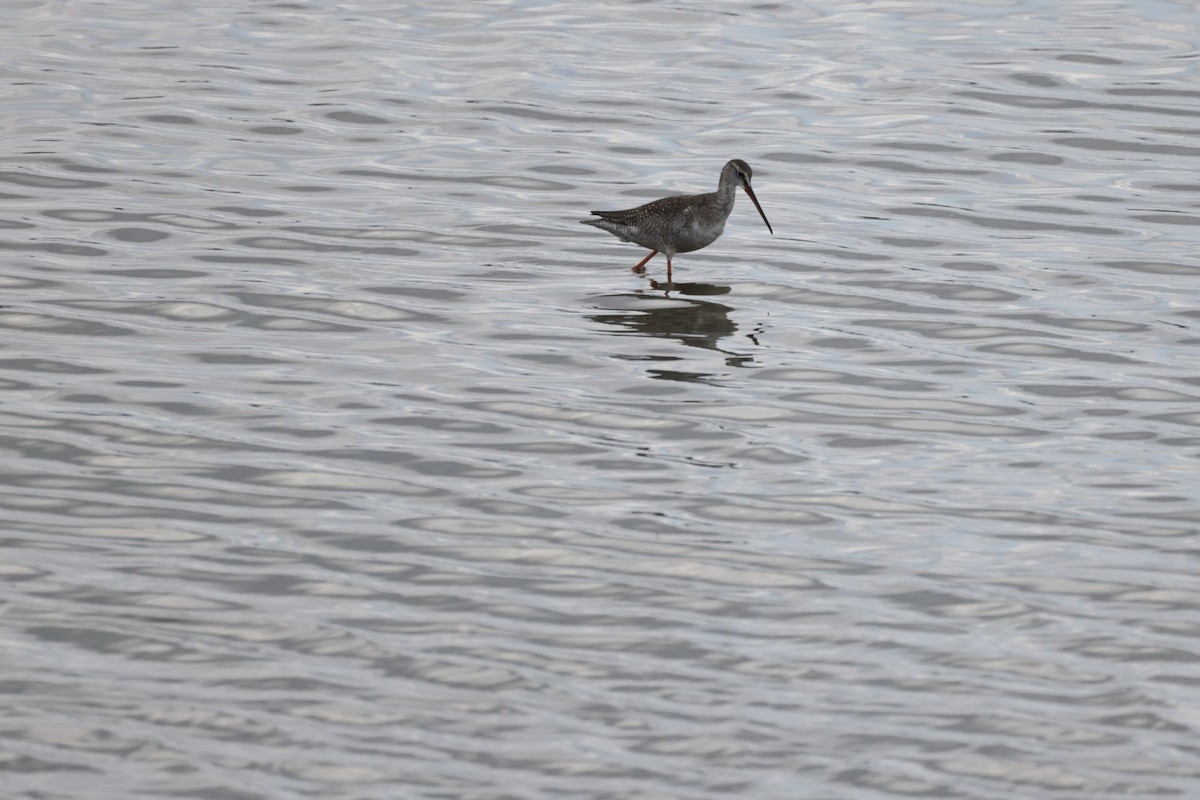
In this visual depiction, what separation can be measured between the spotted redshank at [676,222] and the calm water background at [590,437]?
442 millimetres

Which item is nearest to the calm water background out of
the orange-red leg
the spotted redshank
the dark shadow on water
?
the dark shadow on water

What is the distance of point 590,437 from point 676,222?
4345 mm

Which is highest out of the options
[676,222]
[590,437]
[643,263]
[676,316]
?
[676,222]

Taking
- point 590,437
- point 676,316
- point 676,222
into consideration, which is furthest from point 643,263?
point 590,437

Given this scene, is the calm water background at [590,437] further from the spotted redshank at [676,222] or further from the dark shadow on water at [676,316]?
the spotted redshank at [676,222]

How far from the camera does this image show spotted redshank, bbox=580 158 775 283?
15.2 metres

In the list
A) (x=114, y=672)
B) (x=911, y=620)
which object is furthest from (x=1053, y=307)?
(x=114, y=672)

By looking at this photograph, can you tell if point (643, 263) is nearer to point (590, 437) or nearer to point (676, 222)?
point (676, 222)

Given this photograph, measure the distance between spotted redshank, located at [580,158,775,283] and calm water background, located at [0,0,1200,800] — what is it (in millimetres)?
442

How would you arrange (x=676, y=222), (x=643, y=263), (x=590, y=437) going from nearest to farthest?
(x=590, y=437)
(x=676, y=222)
(x=643, y=263)

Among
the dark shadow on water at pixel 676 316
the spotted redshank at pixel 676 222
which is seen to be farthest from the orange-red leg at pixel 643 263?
the dark shadow on water at pixel 676 316

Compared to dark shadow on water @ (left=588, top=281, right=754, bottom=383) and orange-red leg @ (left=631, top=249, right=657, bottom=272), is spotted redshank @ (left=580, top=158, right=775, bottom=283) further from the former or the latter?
dark shadow on water @ (left=588, top=281, right=754, bottom=383)

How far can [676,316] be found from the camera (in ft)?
46.6

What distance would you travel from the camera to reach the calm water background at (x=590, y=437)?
7.73m
